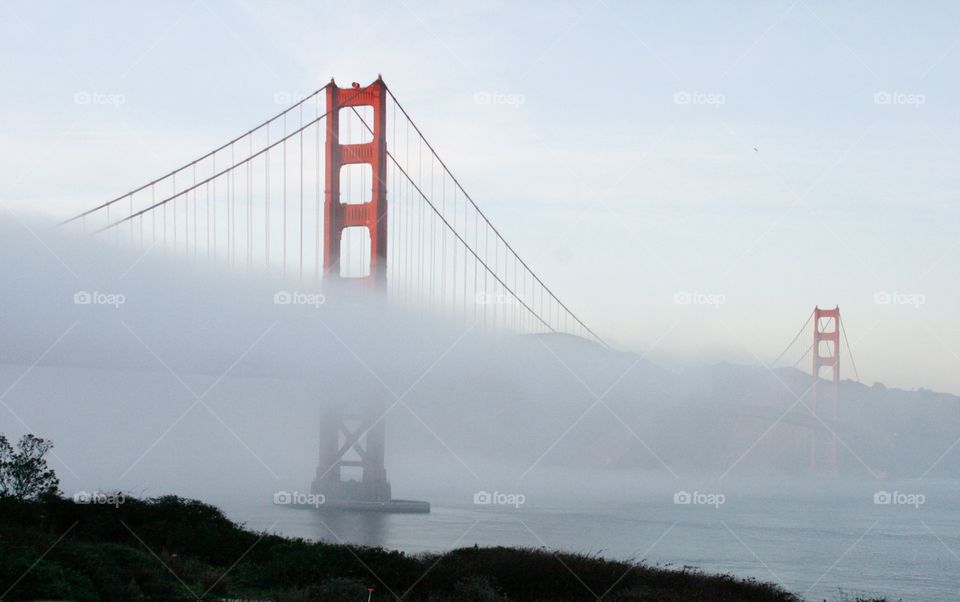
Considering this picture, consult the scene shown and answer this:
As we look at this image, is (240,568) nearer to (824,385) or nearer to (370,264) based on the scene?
(370,264)

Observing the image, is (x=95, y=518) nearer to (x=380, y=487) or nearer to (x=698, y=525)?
(x=380, y=487)

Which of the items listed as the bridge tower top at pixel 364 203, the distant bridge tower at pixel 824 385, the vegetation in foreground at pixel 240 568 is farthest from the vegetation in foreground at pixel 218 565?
the distant bridge tower at pixel 824 385

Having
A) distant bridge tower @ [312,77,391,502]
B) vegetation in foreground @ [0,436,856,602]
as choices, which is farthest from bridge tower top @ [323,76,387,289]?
vegetation in foreground @ [0,436,856,602]

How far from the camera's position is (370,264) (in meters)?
41.3

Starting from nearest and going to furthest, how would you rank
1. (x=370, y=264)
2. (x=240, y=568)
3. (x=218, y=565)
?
(x=240, y=568), (x=218, y=565), (x=370, y=264)

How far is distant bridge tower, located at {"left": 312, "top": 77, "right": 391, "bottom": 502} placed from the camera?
4169 cm

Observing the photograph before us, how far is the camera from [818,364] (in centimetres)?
9188

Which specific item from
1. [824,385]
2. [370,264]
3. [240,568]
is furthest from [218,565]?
[824,385]

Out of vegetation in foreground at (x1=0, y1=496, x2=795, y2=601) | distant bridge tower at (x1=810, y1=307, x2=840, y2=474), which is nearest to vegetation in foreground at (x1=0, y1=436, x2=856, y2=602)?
vegetation in foreground at (x1=0, y1=496, x2=795, y2=601)

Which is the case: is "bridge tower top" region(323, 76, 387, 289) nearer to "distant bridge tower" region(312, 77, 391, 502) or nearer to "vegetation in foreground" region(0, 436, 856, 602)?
"distant bridge tower" region(312, 77, 391, 502)

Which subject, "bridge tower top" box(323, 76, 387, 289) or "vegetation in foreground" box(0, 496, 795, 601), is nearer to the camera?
"vegetation in foreground" box(0, 496, 795, 601)

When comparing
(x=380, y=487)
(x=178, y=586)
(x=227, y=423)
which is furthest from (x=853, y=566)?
(x=227, y=423)

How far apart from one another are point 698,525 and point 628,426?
35756mm

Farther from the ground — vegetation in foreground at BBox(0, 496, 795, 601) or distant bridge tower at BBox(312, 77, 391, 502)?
distant bridge tower at BBox(312, 77, 391, 502)
